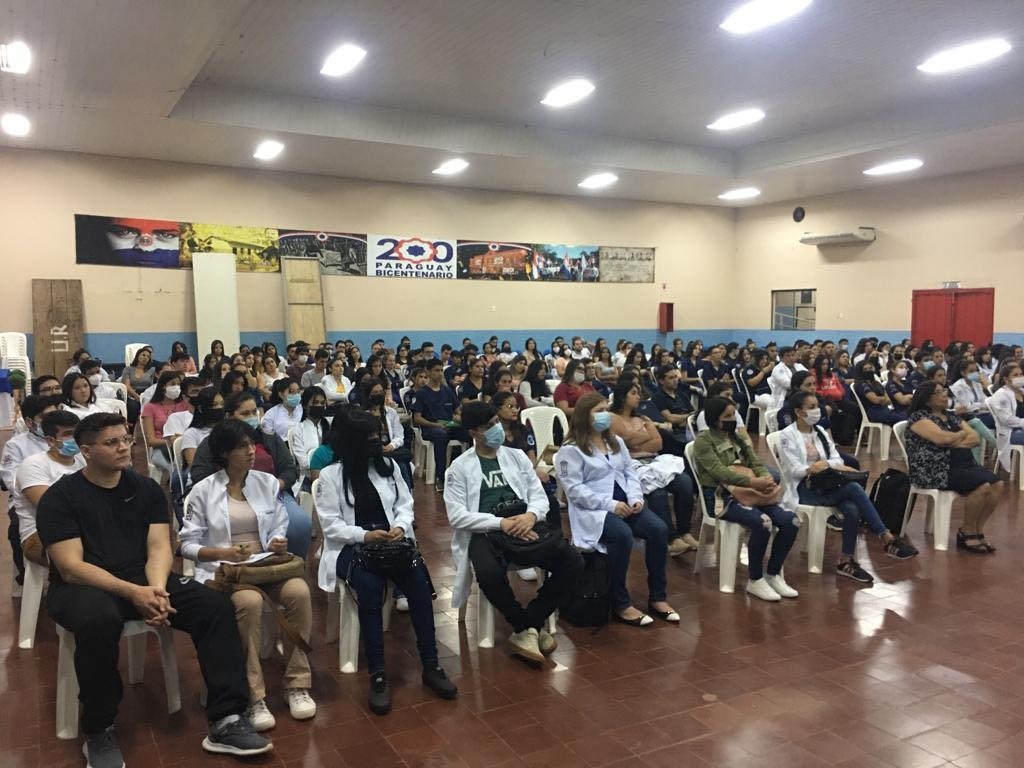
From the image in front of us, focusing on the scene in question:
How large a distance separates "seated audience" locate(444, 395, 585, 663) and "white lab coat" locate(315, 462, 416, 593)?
28 centimetres

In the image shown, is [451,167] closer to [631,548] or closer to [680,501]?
[680,501]

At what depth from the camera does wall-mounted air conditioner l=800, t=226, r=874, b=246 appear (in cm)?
1532

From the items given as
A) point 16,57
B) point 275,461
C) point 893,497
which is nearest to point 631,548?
point 275,461

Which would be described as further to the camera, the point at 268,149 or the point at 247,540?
the point at 268,149

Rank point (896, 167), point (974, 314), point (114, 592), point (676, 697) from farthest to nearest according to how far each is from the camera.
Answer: point (974, 314), point (896, 167), point (676, 697), point (114, 592)

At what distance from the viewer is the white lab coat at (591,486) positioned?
3.95 m

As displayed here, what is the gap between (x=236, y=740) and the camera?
8.77 ft

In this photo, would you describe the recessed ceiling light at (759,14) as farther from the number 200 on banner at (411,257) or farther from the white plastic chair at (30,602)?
the number 200 on banner at (411,257)

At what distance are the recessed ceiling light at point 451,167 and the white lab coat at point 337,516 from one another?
10115 millimetres

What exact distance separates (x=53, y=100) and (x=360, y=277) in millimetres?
6038

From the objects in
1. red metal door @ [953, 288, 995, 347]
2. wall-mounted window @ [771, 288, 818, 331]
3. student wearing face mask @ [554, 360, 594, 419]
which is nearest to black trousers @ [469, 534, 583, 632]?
student wearing face mask @ [554, 360, 594, 419]

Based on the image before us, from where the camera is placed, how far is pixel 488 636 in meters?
3.66

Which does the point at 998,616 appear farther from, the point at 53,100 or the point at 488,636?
the point at 53,100

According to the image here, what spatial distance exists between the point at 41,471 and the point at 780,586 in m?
3.97
